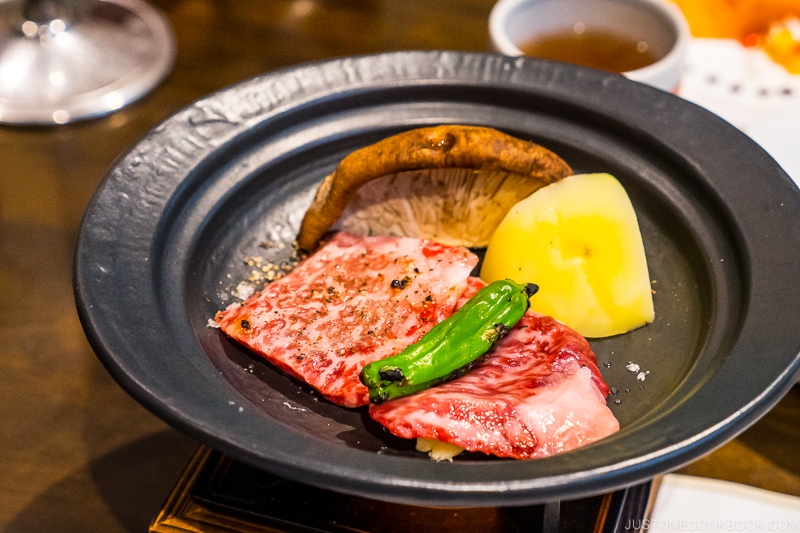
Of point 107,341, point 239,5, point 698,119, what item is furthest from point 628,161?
point 239,5

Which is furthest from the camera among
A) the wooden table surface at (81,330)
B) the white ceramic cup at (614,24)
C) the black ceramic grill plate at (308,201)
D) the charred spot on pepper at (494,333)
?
the white ceramic cup at (614,24)

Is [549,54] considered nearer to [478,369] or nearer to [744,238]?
[744,238]

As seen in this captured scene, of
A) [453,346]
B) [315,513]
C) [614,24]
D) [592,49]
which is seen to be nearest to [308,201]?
[453,346]

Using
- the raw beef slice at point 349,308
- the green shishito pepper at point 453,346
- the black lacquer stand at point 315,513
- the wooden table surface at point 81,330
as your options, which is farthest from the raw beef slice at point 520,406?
the wooden table surface at point 81,330

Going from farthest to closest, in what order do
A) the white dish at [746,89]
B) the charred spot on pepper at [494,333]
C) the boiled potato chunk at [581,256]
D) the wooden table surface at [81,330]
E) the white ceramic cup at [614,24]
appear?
the white dish at [746,89], the white ceramic cup at [614,24], the wooden table surface at [81,330], the boiled potato chunk at [581,256], the charred spot on pepper at [494,333]

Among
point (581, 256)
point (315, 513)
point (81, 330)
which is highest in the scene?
point (581, 256)

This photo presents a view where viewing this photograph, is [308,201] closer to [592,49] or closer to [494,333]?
[494,333]

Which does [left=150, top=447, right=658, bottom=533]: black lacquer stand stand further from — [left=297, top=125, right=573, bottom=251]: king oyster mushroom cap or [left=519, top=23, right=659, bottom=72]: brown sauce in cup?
[left=519, top=23, right=659, bottom=72]: brown sauce in cup

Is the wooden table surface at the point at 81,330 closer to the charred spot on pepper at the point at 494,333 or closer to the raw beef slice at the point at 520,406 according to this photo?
the raw beef slice at the point at 520,406
